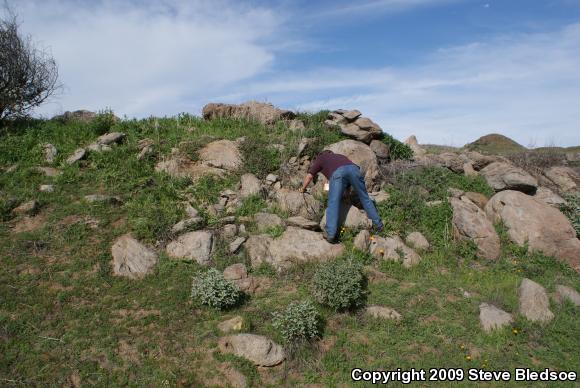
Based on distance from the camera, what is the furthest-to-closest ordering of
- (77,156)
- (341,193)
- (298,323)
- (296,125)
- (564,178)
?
(296,125) → (564,178) → (77,156) → (341,193) → (298,323)

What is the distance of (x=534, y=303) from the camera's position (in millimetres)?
6328

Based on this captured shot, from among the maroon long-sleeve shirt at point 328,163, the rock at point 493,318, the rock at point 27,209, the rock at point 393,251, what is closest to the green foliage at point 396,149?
the maroon long-sleeve shirt at point 328,163

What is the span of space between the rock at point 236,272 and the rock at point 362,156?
369cm

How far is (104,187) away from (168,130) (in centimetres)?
283

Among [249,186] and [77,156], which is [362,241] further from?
[77,156]

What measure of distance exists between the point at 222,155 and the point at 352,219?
3.57 m

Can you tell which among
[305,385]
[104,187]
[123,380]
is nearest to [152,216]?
[104,187]

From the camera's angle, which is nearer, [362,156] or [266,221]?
[266,221]

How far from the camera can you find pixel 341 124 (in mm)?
11250

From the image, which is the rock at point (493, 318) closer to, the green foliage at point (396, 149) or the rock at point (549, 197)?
the rock at point (549, 197)

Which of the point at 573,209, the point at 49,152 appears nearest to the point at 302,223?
the point at 573,209

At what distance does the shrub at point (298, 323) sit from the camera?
18.5 feet

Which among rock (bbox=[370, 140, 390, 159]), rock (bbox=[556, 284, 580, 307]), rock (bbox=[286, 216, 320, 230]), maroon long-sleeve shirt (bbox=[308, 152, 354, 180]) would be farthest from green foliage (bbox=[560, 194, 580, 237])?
rock (bbox=[286, 216, 320, 230])

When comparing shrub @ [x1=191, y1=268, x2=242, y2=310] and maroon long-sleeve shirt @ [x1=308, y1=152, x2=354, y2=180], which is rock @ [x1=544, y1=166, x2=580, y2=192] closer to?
maroon long-sleeve shirt @ [x1=308, y1=152, x2=354, y2=180]
